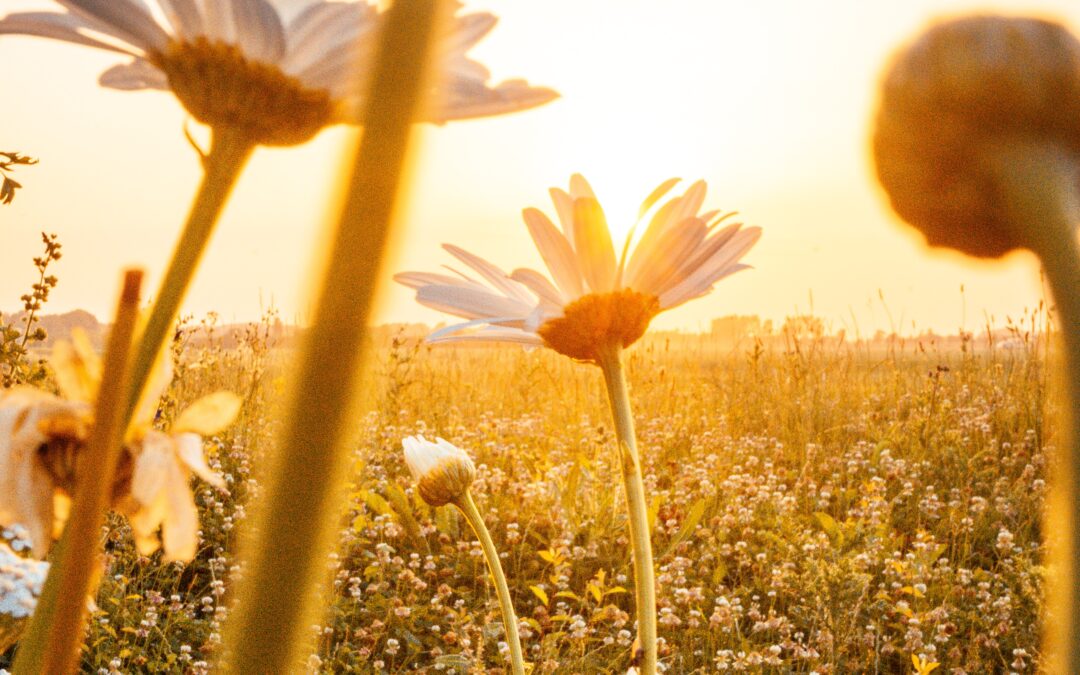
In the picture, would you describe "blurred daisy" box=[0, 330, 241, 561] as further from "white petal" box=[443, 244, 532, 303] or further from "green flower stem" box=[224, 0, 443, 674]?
"white petal" box=[443, 244, 532, 303]

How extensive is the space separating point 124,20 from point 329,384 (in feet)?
0.94

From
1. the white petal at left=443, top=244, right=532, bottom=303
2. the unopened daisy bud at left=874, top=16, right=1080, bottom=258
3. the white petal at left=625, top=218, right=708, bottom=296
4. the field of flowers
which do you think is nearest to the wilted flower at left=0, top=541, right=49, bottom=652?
the field of flowers

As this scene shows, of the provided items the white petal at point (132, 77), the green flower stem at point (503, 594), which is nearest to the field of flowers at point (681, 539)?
the green flower stem at point (503, 594)

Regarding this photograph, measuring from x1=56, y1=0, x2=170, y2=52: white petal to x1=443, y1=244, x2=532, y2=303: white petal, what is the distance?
1.42ft

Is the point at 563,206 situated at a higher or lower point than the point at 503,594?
higher

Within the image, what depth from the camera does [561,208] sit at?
2.48 feet

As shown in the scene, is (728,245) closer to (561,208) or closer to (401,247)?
(561,208)

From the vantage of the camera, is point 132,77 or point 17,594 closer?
point 132,77

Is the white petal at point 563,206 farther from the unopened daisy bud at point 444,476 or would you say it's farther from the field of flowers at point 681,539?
the field of flowers at point 681,539

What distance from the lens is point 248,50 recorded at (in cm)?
33

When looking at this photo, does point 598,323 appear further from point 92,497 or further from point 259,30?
point 92,497

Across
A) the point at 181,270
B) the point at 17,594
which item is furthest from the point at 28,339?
the point at 181,270

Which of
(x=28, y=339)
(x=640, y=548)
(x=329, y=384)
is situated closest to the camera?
(x=329, y=384)

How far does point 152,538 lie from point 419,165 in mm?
246
